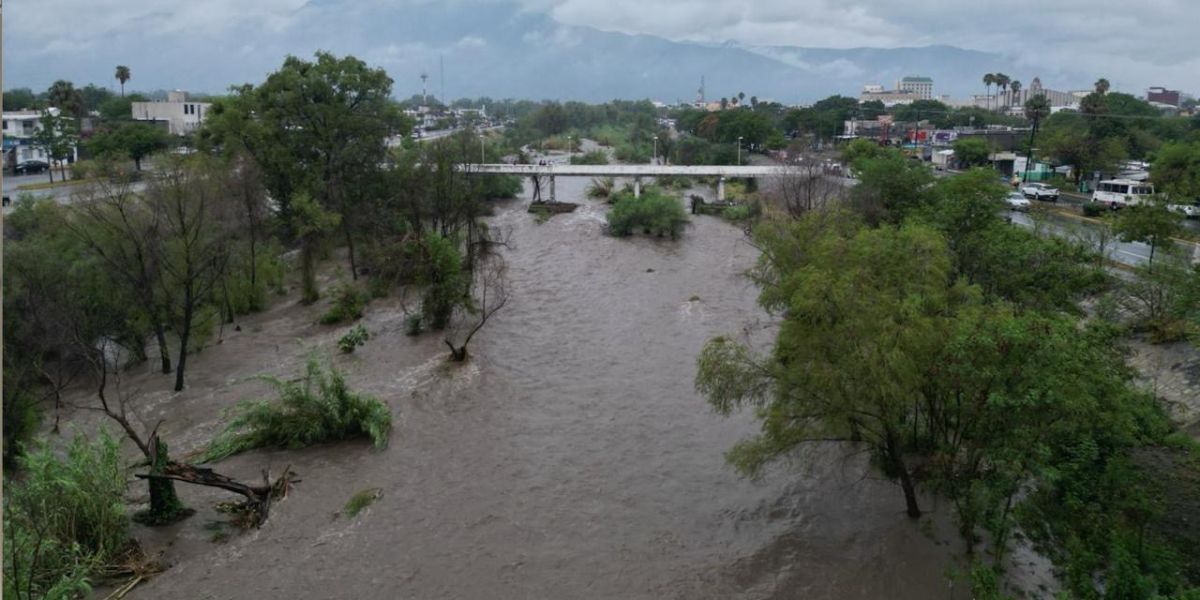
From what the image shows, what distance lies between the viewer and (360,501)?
1505 cm

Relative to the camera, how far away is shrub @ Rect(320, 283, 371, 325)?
26625 mm

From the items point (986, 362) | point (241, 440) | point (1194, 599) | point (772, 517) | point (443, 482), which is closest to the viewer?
point (1194, 599)

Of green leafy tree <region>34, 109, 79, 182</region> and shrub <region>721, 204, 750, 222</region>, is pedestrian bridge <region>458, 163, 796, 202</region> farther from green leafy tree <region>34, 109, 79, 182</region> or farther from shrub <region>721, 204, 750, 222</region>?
green leafy tree <region>34, 109, 79, 182</region>

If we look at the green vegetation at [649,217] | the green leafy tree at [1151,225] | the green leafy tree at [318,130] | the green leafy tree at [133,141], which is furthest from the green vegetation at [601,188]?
the green leafy tree at [1151,225]

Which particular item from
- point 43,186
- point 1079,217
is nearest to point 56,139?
point 43,186

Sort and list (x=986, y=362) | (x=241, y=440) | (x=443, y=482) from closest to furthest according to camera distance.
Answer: (x=986, y=362) < (x=443, y=482) < (x=241, y=440)

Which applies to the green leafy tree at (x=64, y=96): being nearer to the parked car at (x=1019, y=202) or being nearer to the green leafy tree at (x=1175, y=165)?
the parked car at (x=1019, y=202)

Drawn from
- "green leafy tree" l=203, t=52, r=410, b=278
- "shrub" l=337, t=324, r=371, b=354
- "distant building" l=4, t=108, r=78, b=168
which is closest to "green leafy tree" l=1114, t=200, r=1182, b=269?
"shrub" l=337, t=324, r=371, b=354

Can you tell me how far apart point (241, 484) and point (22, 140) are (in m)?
53.2

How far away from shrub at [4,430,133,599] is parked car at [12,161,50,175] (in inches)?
1930

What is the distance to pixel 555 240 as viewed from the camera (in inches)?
1630

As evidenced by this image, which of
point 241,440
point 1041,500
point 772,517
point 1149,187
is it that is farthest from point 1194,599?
point 1149,187

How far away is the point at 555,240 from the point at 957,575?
1298 inches

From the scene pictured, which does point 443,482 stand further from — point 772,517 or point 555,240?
point 555,240
